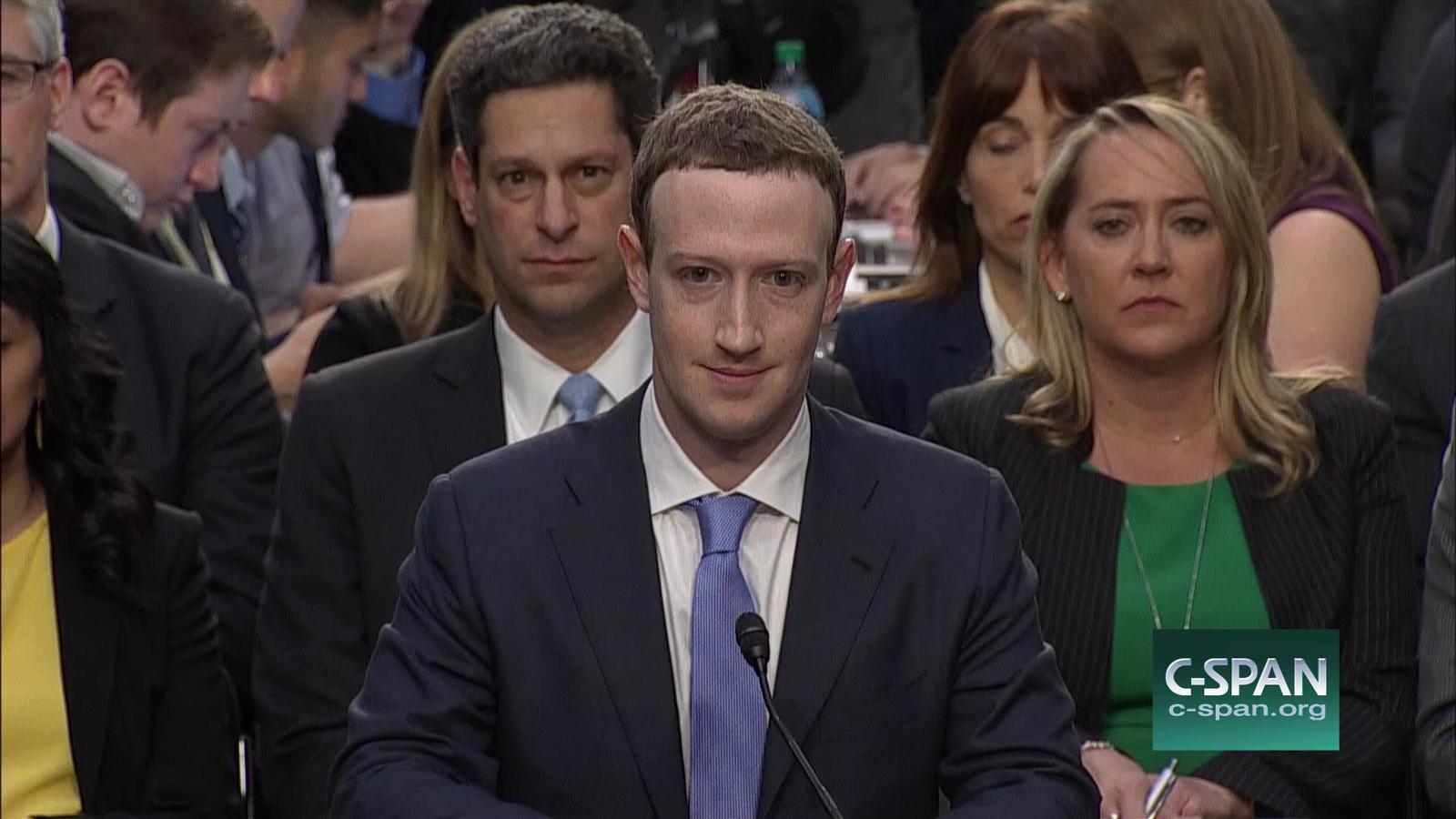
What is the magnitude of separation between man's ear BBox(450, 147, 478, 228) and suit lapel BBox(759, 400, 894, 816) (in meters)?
1.02

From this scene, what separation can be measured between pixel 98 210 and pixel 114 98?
18 cm

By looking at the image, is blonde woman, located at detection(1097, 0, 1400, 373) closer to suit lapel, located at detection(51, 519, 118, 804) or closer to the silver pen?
the silver pen

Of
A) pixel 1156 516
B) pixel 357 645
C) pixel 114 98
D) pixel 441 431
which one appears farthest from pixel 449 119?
pixel 1156 516

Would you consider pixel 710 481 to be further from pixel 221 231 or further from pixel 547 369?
pixel 221 231

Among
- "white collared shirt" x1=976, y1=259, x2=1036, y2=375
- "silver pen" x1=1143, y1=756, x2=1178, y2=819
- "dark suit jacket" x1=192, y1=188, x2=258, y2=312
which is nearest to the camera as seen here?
"silver pen" x1=1143, y1=756, x2=1178, y2=819

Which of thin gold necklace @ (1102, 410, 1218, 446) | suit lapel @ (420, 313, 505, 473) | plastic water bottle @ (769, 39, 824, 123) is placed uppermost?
plastic water bottle @ (769, 39, 824, 123)

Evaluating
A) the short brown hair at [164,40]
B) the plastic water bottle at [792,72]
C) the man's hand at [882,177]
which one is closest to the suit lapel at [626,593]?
the short brown hair at [164,40]

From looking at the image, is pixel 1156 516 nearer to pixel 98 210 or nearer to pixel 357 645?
pixel 357 645

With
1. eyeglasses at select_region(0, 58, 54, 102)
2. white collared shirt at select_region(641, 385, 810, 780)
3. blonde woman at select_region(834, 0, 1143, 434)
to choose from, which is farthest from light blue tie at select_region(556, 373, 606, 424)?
eyeglasses at select_region(0, 58, 54, 102)

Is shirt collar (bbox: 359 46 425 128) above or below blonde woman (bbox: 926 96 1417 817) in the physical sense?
above

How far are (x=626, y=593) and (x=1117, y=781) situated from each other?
80 cm

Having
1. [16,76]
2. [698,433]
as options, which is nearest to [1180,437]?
[698,433]

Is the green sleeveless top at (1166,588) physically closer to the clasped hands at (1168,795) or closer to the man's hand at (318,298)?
the clasped hands at (1168,795)

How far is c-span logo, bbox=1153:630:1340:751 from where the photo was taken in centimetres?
254
